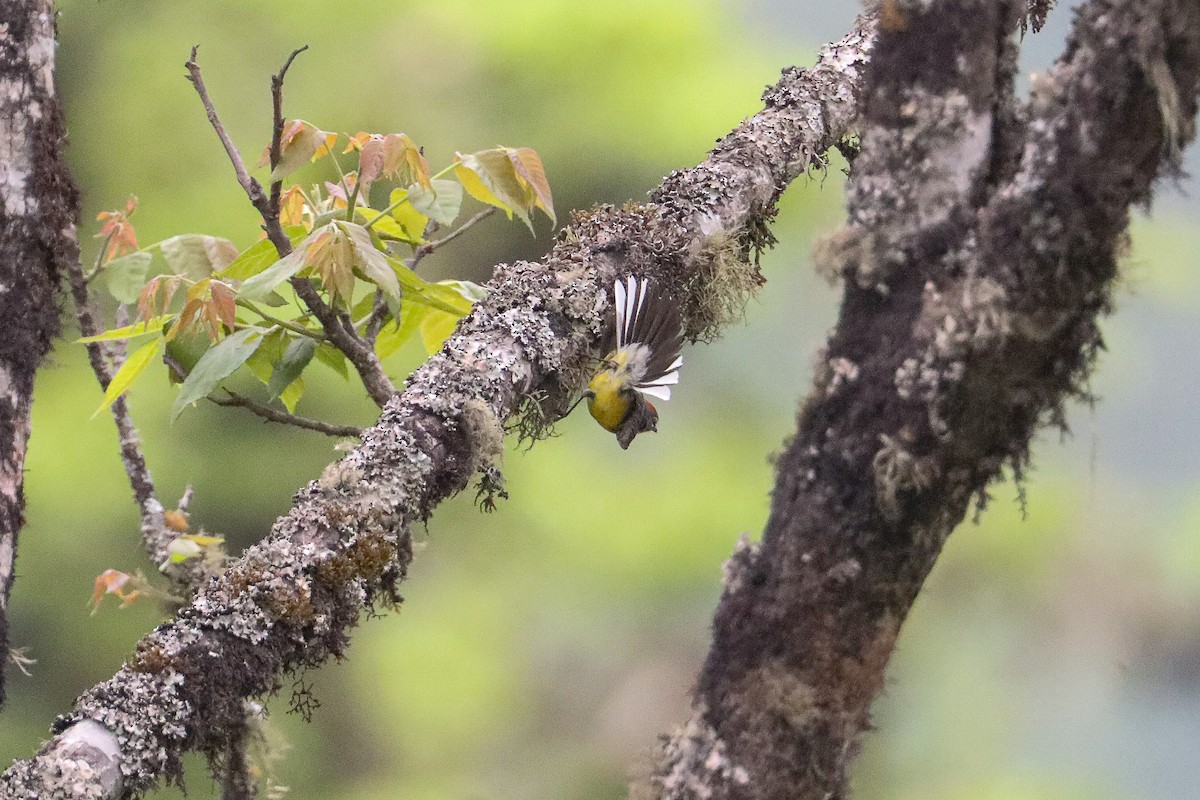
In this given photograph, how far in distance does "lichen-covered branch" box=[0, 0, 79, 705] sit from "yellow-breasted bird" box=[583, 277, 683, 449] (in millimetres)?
572

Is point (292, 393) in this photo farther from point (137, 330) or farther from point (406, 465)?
point (406, 465)

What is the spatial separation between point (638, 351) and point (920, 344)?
613 millimetres

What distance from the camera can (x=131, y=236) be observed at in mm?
1485

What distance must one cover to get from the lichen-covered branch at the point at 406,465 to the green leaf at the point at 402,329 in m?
0.17

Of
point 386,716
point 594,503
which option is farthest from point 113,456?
point 594,503

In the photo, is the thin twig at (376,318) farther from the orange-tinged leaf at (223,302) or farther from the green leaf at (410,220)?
the orange-tinged leaf at (223,302)

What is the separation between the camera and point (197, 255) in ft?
4.26

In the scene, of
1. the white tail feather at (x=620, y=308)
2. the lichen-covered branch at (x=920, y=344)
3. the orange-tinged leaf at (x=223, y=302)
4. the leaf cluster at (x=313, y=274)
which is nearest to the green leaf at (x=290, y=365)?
the leaf cluster at (x=313, y=274)

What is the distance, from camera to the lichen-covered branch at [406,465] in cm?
87

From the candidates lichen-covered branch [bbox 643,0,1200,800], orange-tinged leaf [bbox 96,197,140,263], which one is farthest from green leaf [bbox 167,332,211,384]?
lichen-covered branch [bbox 643,0,1200,800]

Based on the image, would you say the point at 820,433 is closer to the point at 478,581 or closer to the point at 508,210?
the point at 508,210

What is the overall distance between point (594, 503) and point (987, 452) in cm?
298

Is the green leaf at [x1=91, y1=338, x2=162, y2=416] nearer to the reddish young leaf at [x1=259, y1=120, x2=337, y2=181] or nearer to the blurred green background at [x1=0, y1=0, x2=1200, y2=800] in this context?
the reddish young leaf at [x1=259, y1=120, x2=337, y2=181]

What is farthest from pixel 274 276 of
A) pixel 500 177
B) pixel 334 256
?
pixel 500 177
